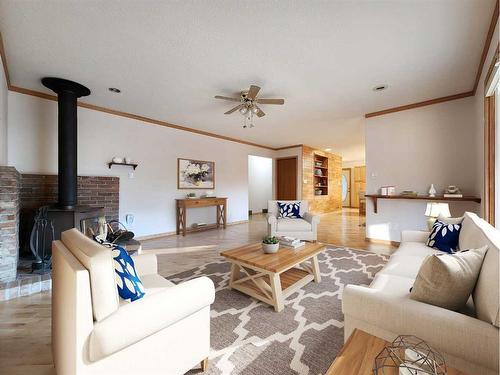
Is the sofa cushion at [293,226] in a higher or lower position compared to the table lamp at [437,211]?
lower

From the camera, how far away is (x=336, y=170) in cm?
945

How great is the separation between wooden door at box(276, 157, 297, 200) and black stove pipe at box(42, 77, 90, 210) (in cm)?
579

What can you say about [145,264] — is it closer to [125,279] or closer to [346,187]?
[125,279]

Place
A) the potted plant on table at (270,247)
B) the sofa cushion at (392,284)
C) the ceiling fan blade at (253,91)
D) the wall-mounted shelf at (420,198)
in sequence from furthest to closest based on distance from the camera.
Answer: the wall-mounted shelf at (420,198) → the ceiling fan blade at (253,91) → the potted plant on table at (270,247) → the sofa cushion at (392,284)

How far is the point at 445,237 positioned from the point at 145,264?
2.74 m

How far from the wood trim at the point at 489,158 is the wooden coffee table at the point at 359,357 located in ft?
8.64

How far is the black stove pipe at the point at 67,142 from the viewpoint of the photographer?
304cm

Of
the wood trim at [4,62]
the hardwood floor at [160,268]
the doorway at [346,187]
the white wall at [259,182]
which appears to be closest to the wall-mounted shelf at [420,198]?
the hardwood floor at [160,268]

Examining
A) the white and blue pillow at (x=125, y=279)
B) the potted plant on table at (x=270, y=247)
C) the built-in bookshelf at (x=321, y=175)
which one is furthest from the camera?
the built-in bookshelf at (x=321, y=175)

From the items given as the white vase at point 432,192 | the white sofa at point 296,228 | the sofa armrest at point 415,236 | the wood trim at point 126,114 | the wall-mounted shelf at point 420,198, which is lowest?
the white sofa at point 296,228

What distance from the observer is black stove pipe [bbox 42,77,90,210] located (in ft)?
9.96

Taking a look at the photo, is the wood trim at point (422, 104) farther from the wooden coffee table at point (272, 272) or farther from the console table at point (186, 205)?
the console table at point (186, 205)

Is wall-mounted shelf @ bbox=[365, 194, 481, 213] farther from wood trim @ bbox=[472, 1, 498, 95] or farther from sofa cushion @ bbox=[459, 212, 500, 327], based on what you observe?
sofa cushion @ bbox=[459, 212, 500, 327]

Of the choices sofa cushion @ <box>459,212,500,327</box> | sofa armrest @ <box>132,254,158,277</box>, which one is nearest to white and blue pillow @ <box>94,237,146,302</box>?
sofa armrest @ <box>132,254,158,277</box>
